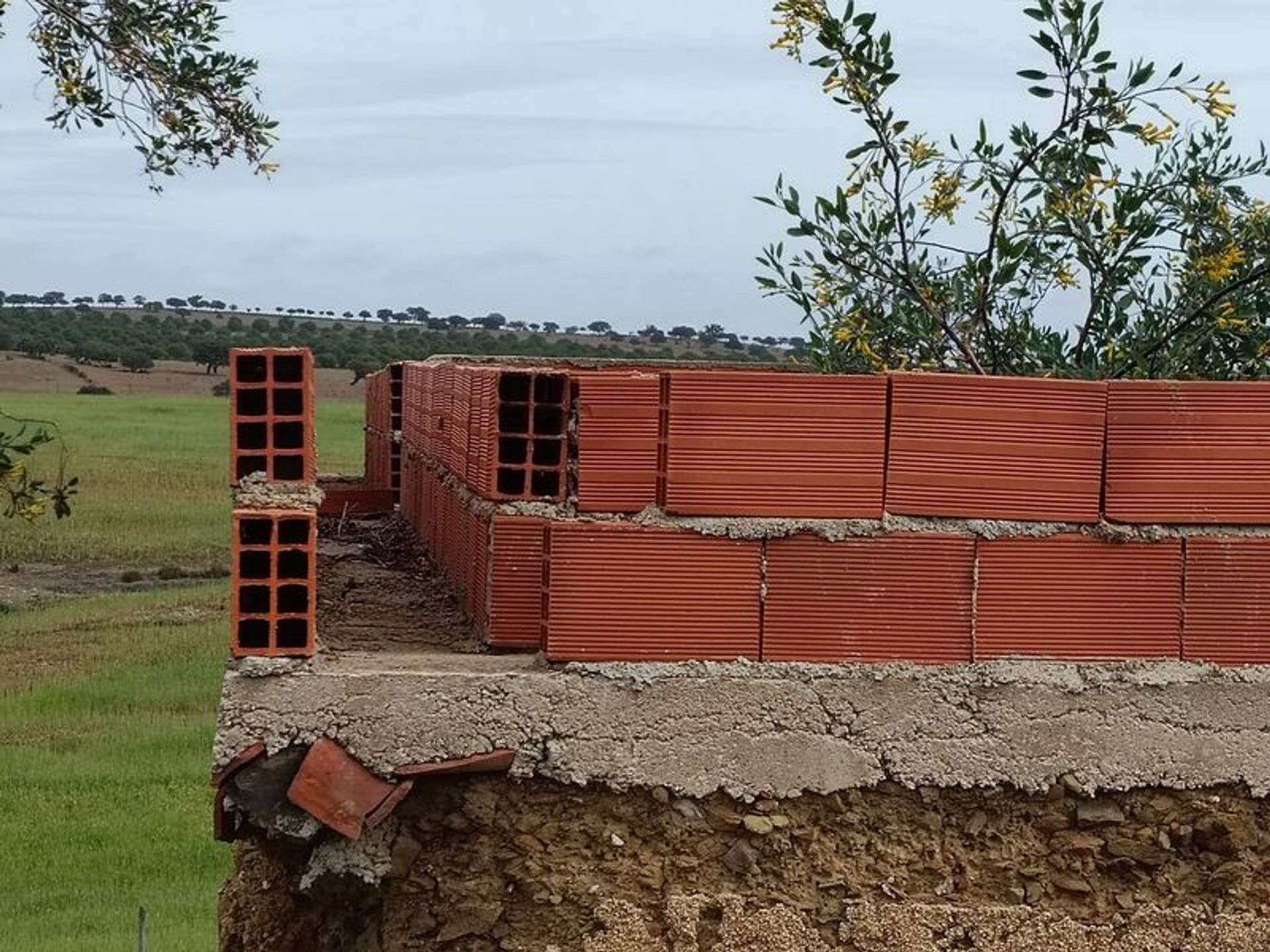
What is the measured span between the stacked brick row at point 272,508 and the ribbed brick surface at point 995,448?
117cm

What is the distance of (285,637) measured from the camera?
3318 millimetres

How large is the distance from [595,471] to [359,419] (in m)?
42.7

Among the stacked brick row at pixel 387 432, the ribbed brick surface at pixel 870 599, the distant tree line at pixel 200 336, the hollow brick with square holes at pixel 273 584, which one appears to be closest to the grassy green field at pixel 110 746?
the stacked brick row at pixel 387 432

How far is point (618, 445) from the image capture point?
3400mm

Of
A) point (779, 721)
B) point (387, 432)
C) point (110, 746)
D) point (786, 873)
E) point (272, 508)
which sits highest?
point (272, 508)

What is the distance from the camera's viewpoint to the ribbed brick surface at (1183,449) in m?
3.48

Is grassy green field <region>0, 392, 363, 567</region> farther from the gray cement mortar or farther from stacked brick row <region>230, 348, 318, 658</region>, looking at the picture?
the gray cement mortar

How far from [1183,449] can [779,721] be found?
1002 mm

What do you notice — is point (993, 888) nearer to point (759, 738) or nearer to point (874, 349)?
point (759, 738)

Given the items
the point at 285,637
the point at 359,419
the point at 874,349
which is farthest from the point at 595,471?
the point at 359,419

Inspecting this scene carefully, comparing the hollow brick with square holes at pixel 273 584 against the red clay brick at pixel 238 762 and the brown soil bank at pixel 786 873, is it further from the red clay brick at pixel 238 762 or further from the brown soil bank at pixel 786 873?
the brown soil bank at pixel 786 873

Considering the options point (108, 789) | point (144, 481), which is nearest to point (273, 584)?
point (108, 789)

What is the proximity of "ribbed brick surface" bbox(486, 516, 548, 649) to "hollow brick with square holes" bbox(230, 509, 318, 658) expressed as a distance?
394 mm

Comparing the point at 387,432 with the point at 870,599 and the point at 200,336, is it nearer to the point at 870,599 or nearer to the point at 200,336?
the point at 870,599
